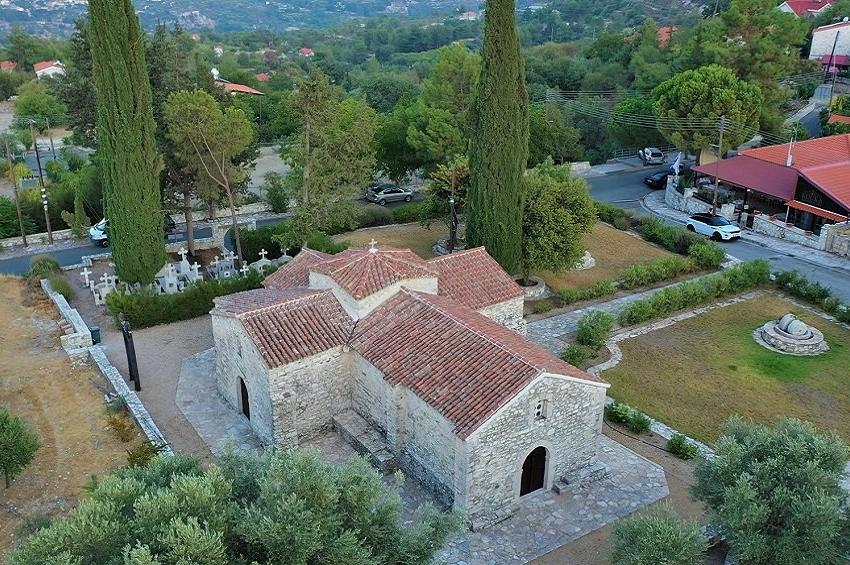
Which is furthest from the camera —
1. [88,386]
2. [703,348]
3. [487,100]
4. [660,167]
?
[660,167]

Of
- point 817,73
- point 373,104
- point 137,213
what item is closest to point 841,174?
point 817,73

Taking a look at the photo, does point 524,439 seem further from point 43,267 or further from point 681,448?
point 43,267

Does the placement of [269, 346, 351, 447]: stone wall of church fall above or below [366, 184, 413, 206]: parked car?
above

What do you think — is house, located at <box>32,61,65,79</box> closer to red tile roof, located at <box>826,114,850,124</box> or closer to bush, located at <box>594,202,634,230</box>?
bush, located at <box>594,202,634,230</box>

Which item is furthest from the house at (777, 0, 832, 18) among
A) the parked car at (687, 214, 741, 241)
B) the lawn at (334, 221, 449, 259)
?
the lawn at (334, 221, 449, 259)

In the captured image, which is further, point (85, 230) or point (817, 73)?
point (817, 73)

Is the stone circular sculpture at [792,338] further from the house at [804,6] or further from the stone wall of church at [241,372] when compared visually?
the house at [804,6]

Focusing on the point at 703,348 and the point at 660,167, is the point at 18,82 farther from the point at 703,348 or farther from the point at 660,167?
the point at 703,348
